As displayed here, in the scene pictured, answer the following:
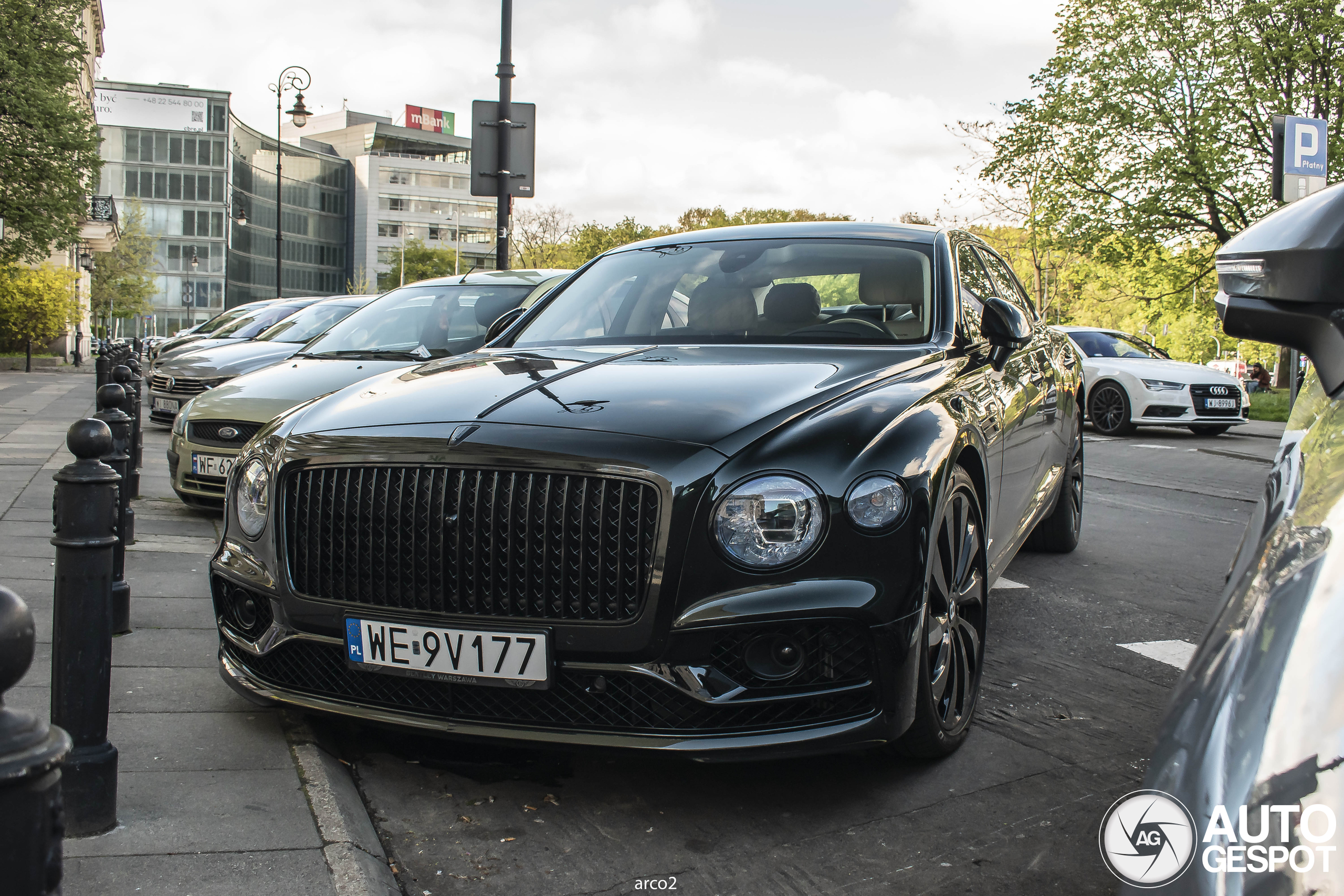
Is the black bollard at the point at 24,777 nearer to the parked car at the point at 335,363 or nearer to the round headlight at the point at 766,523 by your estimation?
the round headlight at the point at 766,523

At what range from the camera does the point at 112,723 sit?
139 inches

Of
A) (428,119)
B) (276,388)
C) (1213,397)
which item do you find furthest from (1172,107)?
(428,119)

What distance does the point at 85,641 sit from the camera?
2.79 metres

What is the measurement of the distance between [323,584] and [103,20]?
242 feet

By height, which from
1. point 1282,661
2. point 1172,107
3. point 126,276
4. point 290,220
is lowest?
point 1282,661

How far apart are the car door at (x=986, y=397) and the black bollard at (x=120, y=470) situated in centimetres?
318

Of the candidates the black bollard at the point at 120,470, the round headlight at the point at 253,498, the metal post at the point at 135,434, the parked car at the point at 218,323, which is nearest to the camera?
the round headlight at the point at 253,498

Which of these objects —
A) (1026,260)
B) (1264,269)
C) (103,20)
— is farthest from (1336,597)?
(103,20)

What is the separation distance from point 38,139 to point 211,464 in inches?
1025

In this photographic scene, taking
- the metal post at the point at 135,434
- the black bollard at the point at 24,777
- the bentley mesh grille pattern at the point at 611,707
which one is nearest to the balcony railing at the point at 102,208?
the metal post at the point at 135,434

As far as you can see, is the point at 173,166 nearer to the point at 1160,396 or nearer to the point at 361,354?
the point at 1160,396

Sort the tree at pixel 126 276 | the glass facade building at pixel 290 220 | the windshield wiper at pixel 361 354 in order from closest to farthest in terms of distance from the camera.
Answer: the windshield wiper at pixel 361 354, the tree at pixel 126 276, the glass facade building at pixel 290 220

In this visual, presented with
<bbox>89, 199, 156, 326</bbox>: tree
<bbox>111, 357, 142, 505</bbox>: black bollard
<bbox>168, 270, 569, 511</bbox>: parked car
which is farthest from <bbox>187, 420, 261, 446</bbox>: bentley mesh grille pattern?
<bbox>89, 199, 156, 326</bbox>: tree

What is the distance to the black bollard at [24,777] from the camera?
4.15 feet
